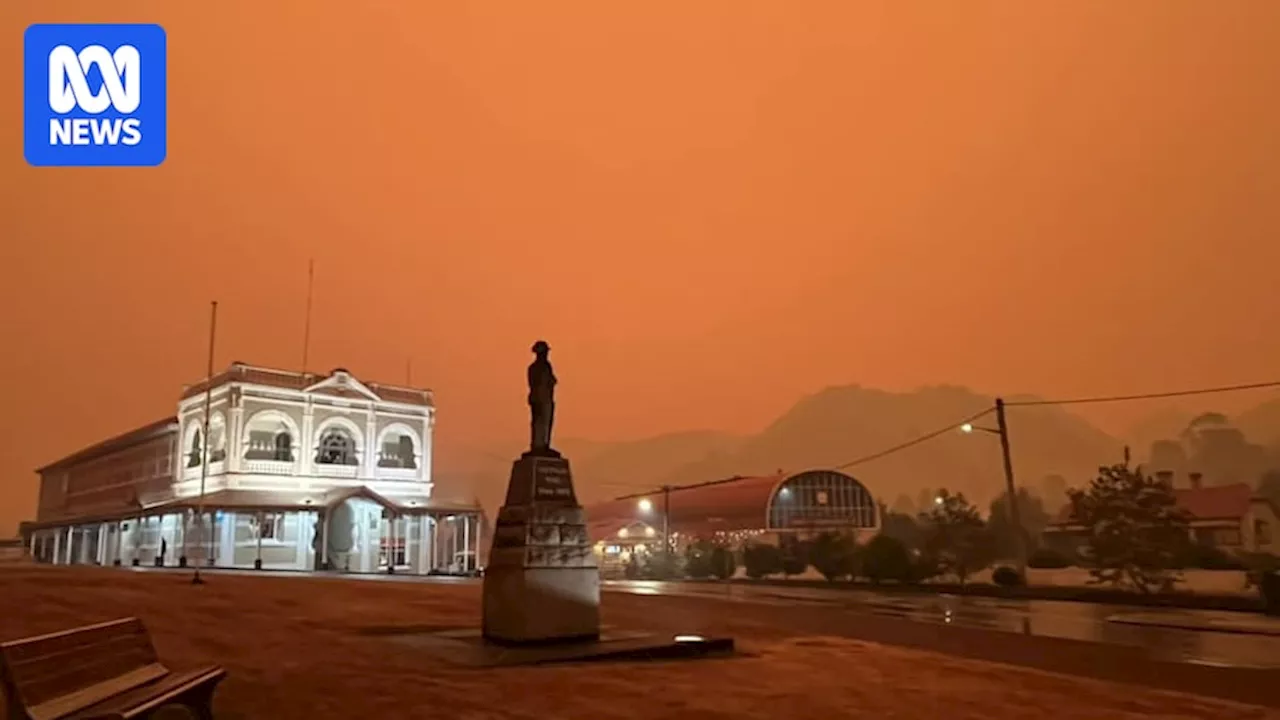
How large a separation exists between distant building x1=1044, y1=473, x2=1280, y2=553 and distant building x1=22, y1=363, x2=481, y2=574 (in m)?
29.5

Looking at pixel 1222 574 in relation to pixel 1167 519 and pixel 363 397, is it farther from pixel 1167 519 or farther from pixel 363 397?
pixel 363 397

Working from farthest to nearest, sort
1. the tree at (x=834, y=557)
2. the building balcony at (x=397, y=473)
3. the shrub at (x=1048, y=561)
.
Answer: the building balcony at (x=397, y=473), the tree at (x=834, y=557), the shrub at (x=1048, y=561)

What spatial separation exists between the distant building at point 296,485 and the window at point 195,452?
8 cm

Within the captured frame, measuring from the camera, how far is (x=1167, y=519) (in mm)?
31781

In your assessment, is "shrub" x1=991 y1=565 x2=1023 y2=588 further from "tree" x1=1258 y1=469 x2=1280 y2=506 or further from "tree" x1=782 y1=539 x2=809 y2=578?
"tree" x1=1258 y1=469 x2=1280 y2=506

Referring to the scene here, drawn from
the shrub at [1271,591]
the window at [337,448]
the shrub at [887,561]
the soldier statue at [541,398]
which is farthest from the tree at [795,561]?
the soldier statue at [541,398]

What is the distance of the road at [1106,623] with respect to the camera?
610 inches

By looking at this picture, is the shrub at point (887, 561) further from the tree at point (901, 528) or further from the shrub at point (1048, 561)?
the tree at point (901, 528)

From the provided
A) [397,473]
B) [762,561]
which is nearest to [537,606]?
[762,561]

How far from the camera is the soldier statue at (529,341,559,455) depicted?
48.1 feet

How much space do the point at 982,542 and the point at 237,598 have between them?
101 ft

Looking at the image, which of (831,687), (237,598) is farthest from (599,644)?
(237,598)

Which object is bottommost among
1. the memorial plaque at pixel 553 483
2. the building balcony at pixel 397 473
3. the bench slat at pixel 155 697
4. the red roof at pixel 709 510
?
the bench slat at pixel 155 697

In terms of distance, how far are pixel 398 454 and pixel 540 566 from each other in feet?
131
